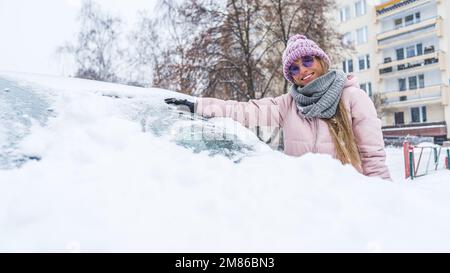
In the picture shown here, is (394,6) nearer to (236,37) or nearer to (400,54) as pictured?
(400,54)

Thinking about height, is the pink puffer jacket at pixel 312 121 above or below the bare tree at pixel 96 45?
below

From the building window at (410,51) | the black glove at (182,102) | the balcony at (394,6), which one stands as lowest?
the black glove at (182,102)

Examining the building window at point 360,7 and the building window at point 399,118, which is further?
the building window at point 360,7

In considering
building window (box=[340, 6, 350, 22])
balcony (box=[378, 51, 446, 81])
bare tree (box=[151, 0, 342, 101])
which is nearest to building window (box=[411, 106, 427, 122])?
balcony (box=[378, 51, 446, 81])

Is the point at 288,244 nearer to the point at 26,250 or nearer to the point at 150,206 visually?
the point at 150,206

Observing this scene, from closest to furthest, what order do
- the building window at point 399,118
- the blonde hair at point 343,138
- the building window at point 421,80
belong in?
the blonde hair at point 343,138 < the building window at point 421,80 < the building window at point 399,118

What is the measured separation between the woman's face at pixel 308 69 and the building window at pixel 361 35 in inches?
1045

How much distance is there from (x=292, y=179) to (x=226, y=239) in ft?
1.26

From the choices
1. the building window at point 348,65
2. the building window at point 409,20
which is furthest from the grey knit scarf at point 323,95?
the building window at point 409,20

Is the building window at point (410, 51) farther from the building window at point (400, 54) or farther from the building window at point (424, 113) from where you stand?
the building window at point (424, 113)

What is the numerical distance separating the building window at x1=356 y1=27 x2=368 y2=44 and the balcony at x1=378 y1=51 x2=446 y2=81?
238 centimetres

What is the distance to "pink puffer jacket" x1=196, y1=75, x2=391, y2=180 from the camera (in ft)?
5.93

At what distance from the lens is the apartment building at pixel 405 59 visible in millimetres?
21953

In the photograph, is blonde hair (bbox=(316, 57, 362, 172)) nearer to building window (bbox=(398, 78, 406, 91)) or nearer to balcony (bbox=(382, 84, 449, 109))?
balcony (bbox=(382, 84, 449, 109))
